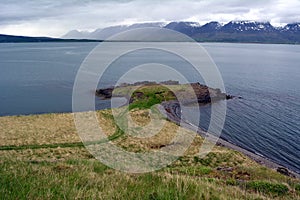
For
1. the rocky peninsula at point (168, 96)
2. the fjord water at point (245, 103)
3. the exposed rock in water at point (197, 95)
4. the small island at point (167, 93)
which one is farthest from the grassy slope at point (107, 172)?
the exposed rock in water at point (197, 95)

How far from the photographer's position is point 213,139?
126 ft

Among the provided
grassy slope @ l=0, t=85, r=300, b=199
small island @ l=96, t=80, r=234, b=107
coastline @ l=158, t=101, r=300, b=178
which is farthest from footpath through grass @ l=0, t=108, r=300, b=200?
small island @ l=96, t=80, r=234, b=107

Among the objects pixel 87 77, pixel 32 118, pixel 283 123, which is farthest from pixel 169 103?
pixel 87 77

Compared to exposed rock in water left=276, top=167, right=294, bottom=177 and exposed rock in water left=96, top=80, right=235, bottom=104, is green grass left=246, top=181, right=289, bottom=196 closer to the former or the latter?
exposed rock in water left=276, top=167, right=294, bottom=177

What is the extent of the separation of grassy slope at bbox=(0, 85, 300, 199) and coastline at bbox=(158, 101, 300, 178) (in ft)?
6.21

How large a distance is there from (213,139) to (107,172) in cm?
3071

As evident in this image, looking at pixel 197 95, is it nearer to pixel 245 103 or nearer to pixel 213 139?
pixel 245 103

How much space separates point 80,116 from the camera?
47031mm

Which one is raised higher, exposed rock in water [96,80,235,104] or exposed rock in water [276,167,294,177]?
exposed rock in water [96,80,235,104]

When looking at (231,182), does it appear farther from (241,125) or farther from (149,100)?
(149,100)

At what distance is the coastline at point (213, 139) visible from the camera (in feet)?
96.8

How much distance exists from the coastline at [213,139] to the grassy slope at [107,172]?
6.21ft

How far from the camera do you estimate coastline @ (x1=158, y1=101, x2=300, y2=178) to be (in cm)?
2950

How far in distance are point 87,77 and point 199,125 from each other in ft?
175
